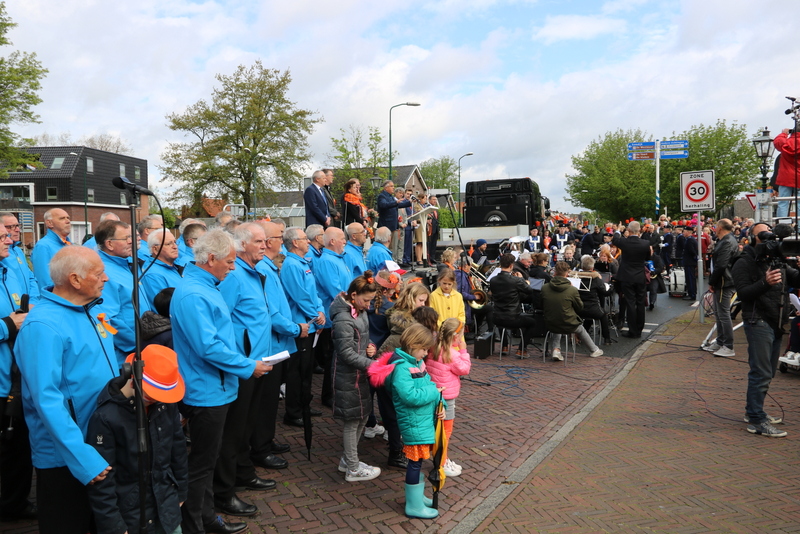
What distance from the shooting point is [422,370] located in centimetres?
443

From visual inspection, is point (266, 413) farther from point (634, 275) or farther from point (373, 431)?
point (634, 275)

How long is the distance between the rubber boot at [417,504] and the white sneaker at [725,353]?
24.4 ft

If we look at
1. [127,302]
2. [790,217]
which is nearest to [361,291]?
[127,302]

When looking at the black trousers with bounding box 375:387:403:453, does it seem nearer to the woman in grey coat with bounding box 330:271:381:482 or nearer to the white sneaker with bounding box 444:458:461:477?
the woman in grey coat with bounding box 330:271:381:482

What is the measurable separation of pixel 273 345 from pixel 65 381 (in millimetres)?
2196

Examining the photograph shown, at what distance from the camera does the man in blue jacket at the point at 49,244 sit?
5.65 metres

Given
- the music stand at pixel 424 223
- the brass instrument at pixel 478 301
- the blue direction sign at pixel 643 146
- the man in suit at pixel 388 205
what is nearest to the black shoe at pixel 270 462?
the brass instrument at pixel 478 301

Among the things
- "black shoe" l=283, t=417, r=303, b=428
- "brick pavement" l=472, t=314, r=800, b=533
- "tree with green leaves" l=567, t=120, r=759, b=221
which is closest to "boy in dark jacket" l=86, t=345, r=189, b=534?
"brick pavement" l=472, t=314, r=800, b=533

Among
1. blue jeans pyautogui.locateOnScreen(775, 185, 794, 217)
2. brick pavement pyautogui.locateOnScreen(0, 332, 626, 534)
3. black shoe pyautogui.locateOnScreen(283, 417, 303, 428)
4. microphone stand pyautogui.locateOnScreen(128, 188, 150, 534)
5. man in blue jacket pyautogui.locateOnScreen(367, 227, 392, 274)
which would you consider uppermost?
blue jeans pyautogui.locateOnScreen(775, 185, 794, 217)

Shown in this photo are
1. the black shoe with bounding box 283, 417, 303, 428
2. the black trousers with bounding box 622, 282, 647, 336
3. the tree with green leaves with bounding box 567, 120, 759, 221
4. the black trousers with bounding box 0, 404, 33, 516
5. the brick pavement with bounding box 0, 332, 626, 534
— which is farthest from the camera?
the tree with green leaves with bounding box 567, 120, 759, 221

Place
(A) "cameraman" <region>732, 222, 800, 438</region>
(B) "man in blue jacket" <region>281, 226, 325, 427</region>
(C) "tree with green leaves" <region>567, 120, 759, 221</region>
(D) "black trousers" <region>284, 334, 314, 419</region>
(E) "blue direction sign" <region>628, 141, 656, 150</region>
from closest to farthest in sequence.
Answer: (D) "black trousers" <region>284, 334, 314, 419</region>
(B) "man in blue jacket" <region>281, 226, 325, 427</region>
(A) "cameraman" <region>732, 222, 800, 438</region>
(E) "blue direction sign" <region>628, 141, 656, 150</region>
(C) "tree with green leaves" <region>567, 120, 759, 221</region>

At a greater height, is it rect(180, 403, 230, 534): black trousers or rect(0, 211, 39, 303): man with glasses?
rect(0, 211, 39, 303): man with glasses

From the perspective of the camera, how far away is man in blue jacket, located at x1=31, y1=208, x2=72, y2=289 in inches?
222

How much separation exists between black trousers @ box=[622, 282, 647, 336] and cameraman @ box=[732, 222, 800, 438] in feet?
16.7
